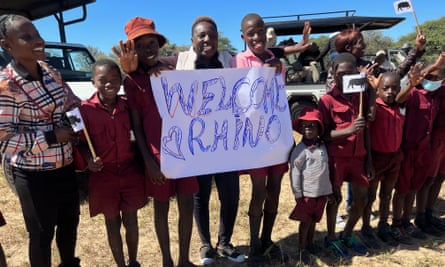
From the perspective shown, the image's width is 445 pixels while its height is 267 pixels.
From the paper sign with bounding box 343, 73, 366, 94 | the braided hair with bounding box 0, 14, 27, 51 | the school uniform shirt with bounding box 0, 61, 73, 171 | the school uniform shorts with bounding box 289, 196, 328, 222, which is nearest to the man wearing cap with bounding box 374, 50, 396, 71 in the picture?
the paper sign with bounding box 343, 73, 366, 94

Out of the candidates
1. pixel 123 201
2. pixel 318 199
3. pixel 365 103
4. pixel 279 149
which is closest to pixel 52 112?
pixel 123 201

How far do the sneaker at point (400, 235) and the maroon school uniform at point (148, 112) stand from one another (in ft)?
7.40

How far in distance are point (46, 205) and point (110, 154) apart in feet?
1.56

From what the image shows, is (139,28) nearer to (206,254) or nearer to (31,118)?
(31,118)

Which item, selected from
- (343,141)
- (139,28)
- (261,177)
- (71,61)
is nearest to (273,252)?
(261,177)

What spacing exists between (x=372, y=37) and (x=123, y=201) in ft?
146

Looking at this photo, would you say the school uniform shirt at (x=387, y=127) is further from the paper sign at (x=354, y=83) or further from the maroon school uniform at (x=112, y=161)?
the maroon school uniform at (x=112, y=161)

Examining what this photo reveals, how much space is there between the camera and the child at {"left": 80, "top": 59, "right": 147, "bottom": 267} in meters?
2.28

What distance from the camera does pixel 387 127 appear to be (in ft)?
9.86

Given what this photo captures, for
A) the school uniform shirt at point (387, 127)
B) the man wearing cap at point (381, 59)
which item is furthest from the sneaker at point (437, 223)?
the man wearing cap at point (381, 59)

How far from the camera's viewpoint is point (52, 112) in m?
2.14

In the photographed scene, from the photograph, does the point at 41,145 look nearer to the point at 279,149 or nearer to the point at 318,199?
the point at 279,149

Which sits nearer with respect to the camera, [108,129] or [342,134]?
[108,129]

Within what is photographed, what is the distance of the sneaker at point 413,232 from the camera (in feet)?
11.3
